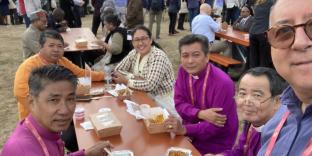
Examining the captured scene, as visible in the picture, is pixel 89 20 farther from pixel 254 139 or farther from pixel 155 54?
pixel 254 139

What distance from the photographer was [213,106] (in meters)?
2.94

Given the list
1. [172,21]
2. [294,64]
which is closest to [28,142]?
[294,64]

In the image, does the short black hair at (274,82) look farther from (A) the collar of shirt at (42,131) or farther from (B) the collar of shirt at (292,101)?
(A) the collar of shirt at (42,131)

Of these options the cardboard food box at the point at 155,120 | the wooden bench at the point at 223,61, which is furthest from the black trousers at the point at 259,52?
the cardboard food box at the point at 155,120

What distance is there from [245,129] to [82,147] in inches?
45.9

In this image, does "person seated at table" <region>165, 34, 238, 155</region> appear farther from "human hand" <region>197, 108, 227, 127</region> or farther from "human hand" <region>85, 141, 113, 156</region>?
"human hand" <region>85, 141, 113, 156</region>

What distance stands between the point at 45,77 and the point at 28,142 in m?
0.41

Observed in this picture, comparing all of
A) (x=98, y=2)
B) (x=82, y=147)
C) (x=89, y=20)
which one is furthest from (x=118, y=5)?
(x=82, y=147)

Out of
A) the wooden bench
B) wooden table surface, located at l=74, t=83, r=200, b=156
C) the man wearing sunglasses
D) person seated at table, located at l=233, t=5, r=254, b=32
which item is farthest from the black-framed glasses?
person seated at table, located at l=233, t=5, r=254, b=32

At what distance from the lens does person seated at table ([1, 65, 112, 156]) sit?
2076 millimetres

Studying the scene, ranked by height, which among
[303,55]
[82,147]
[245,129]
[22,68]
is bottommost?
[82,147]

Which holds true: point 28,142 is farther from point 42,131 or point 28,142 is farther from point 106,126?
point 106,126

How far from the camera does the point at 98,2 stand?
10.7m

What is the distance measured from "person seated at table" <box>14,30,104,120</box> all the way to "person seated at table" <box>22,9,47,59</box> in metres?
1.56
